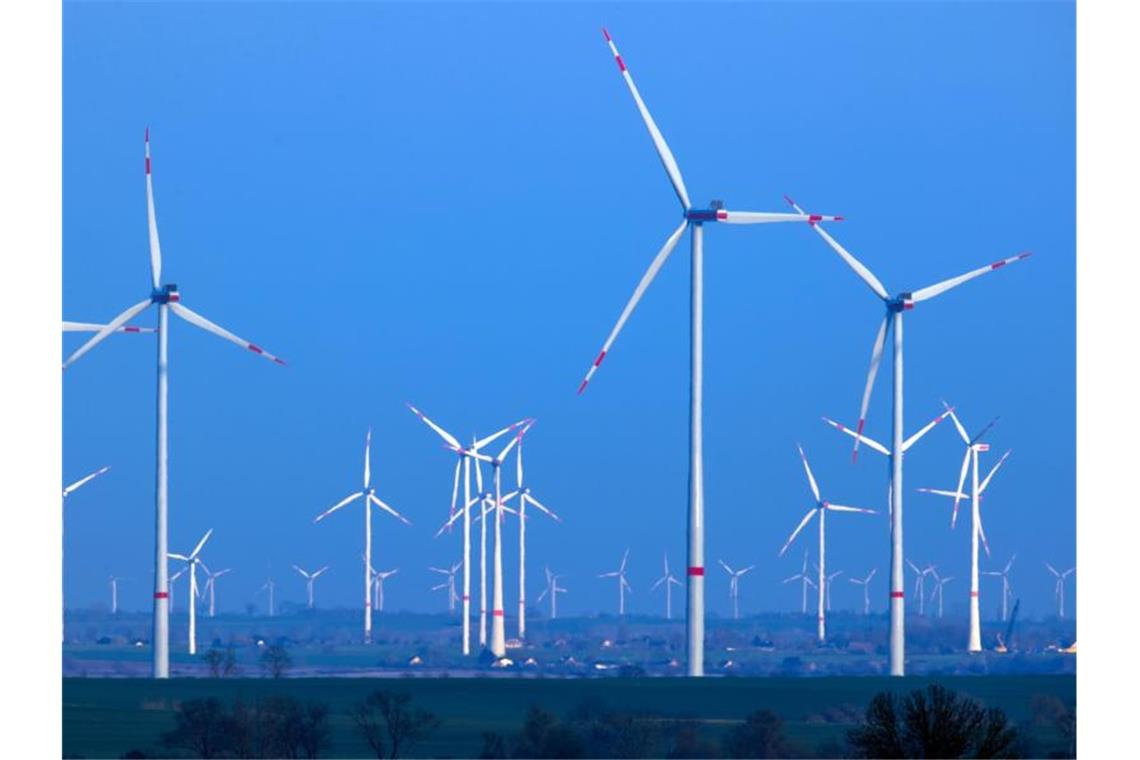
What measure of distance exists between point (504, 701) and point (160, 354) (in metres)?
12.7

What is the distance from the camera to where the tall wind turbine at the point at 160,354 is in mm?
61375

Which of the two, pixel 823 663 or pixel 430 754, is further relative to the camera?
pixel 823 663

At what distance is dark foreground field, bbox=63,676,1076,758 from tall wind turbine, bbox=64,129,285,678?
2664 millimetres

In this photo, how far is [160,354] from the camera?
6322cm

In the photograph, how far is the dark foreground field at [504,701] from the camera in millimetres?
55156

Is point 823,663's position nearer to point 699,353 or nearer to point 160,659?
point 160,659

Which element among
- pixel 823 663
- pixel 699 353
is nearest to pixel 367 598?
pixel 823 663

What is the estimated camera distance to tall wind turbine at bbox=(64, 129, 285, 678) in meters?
61.4

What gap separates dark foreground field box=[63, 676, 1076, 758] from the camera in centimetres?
5516

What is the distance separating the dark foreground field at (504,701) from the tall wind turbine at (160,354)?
2.66m

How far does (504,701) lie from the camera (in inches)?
2437

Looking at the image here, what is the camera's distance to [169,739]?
53875 mm
